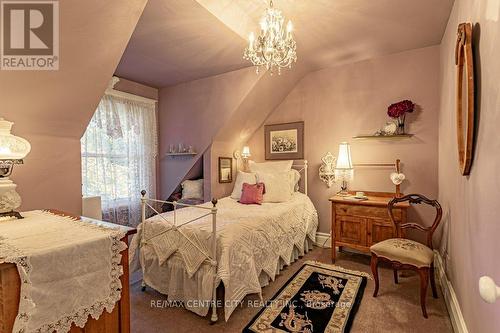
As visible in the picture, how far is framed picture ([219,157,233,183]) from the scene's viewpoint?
12.9ft

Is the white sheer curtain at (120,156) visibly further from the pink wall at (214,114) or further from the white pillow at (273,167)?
the white pillow at (273,167)

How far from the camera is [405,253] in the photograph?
2023 mm

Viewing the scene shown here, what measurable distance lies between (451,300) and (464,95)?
1.58 metres

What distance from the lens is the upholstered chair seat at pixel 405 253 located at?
1.97 metres

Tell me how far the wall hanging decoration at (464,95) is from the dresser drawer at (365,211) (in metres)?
1.20

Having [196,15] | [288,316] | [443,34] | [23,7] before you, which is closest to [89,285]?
[288,316]

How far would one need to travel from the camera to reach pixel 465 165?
4.79 ft

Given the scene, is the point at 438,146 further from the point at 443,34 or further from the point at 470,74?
the point at 470,74

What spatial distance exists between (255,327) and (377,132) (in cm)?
267

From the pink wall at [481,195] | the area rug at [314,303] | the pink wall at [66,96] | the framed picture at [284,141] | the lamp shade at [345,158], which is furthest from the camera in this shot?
the framed picture at [284,141]

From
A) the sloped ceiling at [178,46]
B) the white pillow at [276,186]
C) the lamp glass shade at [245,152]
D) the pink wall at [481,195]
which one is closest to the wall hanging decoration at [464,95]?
the pink wall at [481,195]

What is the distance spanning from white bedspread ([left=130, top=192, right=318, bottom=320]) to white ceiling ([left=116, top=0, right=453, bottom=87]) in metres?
1.81

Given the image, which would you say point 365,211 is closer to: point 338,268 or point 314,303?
point 338,268

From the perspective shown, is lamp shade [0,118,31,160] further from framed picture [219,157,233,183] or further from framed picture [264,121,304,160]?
framed picture [264,121,304,160]
